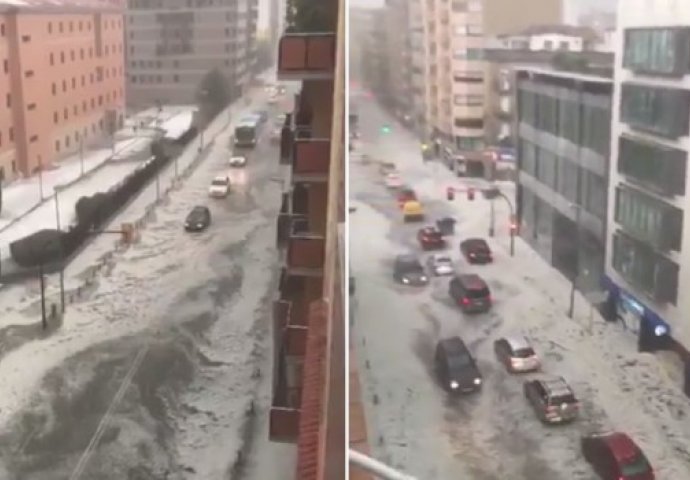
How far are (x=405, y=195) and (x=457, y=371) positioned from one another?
1.07ft

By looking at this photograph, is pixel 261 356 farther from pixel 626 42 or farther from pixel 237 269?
pixel 626 42

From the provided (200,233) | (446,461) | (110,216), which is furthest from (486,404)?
(110,216)

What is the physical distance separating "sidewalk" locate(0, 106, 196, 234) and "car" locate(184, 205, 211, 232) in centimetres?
17

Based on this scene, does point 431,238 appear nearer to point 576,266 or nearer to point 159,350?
point 576,266

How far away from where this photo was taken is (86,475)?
1808 mm

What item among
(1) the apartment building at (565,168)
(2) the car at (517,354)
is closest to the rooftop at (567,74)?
(1) the apartment building at (565,168)

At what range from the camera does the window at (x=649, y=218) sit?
142 cm

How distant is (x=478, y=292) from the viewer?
1572 millimetres

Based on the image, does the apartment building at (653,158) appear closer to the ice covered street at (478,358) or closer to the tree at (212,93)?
the ice covered street at (478,358)

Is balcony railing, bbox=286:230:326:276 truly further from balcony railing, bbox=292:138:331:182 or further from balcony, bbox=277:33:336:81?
balcony, bbox=277:33:336:81

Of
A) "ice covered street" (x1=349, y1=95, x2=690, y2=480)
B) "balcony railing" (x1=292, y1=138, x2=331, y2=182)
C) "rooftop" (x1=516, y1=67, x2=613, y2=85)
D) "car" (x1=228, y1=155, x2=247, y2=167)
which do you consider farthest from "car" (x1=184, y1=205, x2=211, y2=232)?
"rooftop" (x1=516, y1=67, x2=613, y2=85)

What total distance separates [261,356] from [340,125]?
552 mm

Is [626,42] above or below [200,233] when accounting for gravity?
above

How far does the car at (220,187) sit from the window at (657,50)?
92 cm
